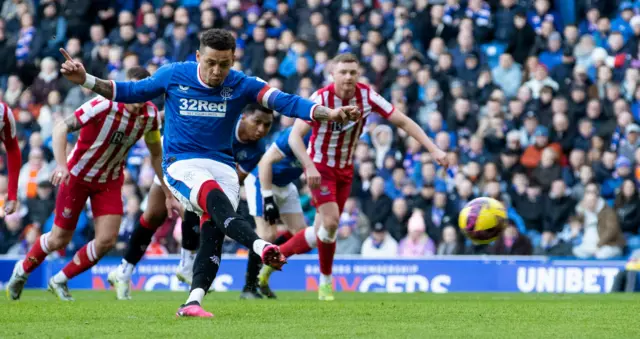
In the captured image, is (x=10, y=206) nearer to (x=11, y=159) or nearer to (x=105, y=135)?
(x=11, y=159)

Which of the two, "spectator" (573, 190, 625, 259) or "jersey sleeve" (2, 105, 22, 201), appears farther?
"spectator" (573, 190, 625, 259)

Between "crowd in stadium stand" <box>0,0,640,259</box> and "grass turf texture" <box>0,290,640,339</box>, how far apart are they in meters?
7.03

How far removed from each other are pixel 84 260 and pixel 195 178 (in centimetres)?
385

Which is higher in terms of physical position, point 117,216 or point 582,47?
point 582,47

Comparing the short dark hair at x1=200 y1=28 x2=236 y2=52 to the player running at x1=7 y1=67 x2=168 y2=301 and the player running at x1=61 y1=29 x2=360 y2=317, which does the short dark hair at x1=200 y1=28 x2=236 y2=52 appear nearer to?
the player running at x1=61 y1=29 x2=360 y2=317

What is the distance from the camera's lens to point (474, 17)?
66.5ft

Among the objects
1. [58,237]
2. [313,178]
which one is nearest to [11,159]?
[58,237]

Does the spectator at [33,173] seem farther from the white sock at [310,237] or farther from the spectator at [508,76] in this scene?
the white sock at [310,237]

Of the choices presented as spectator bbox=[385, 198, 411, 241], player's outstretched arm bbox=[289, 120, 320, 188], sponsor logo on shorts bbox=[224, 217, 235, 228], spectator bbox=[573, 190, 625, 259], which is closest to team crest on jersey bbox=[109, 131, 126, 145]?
player's outstretched arm bbox=[289, 120, 320, 188]

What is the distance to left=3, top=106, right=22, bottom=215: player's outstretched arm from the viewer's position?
10.9 m

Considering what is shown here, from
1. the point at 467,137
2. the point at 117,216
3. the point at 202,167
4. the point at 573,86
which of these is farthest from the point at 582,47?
the point at 202,167

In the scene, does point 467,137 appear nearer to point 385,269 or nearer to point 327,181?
point 385,269

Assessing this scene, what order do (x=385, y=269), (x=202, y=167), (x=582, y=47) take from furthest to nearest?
(x=582, y=47), (x=385, y=269), (x=202, y=167)

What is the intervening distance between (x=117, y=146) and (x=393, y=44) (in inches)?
397
